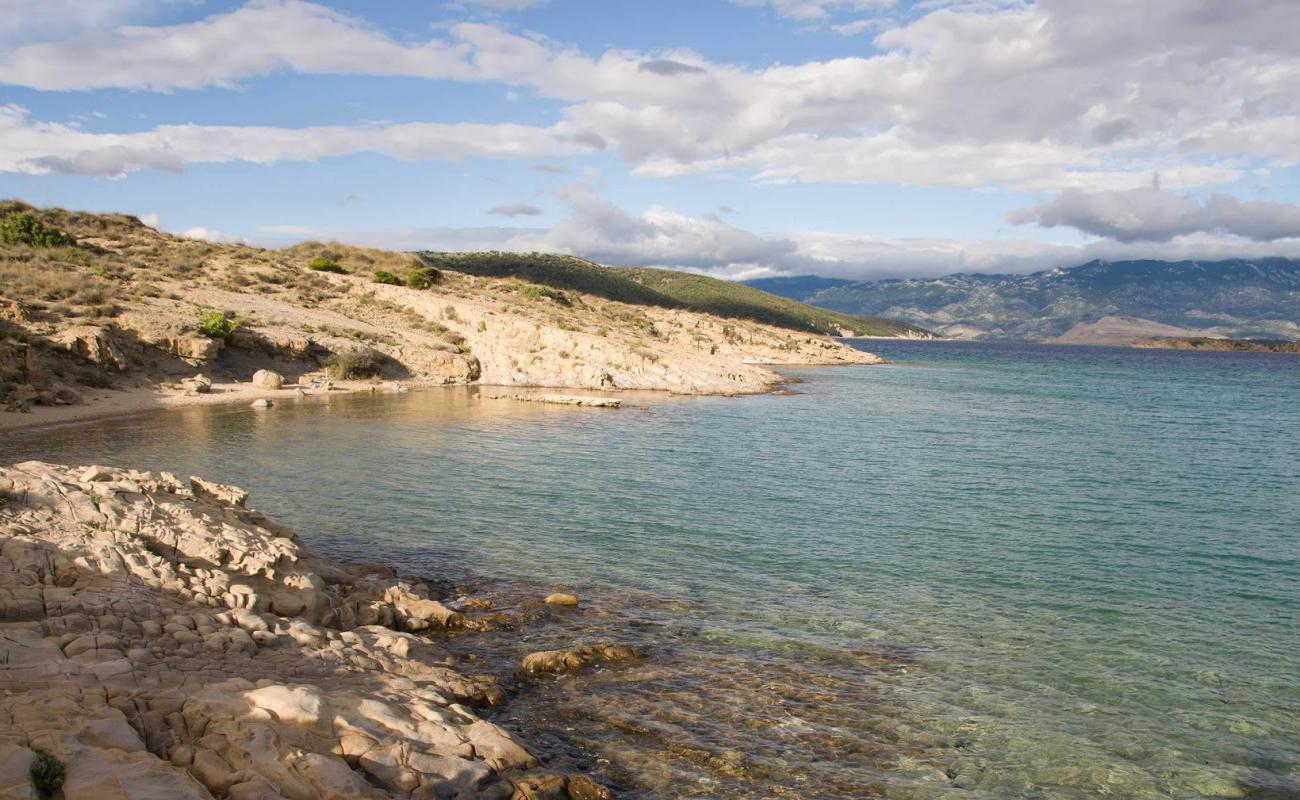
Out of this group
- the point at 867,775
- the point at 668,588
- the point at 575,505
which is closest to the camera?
the point at 867,775

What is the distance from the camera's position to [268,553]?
12414 millimetres

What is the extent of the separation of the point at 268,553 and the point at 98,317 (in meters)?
33.8

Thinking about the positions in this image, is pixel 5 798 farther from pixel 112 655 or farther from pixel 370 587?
pixel 370 587

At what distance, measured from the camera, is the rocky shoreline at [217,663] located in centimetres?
630

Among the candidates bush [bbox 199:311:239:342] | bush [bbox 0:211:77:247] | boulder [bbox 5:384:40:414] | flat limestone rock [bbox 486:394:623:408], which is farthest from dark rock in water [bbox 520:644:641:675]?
bush [bbox 0:211:77:247]

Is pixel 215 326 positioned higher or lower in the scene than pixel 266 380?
higher

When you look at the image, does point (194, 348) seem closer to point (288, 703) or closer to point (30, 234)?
point (30, 234)

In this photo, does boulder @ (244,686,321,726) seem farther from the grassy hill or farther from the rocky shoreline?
the grassy hill

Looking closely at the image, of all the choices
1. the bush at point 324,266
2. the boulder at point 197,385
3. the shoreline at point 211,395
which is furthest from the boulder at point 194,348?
the bush at point 324,266

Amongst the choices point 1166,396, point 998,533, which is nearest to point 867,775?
point 998,533

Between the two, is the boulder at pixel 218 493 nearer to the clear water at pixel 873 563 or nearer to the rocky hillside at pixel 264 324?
the clear water at pixel 873 563

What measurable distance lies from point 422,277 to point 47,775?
64386 millimetres

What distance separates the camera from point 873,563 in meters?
16.5

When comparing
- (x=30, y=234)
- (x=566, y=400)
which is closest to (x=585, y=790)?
(x=566, y=400)
